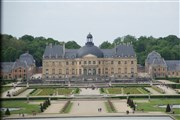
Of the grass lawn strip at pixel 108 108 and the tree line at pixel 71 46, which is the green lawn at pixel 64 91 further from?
the tree line at pixel 71 46

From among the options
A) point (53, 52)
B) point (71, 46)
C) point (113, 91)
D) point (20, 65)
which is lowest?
point (113, 91)

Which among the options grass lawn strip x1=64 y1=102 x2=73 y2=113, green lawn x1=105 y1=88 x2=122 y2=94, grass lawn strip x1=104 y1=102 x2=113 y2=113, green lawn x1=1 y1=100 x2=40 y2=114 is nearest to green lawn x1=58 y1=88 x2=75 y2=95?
green lawn x1=105 y1=88 x2=122 y2=94

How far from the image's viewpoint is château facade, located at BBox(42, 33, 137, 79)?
7169 cm

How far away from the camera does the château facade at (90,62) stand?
71.7 meters

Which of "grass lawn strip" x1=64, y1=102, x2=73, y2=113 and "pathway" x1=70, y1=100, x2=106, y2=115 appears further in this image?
"grass lawn strip" x1=64, y1=102, x2=73, y2=113

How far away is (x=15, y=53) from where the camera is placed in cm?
8719

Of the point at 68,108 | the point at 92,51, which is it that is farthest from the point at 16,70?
the point at 68,108

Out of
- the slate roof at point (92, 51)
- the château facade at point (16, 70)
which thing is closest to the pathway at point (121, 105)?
the slate roof at point (92, 51)

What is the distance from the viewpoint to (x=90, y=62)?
7162 centimetres

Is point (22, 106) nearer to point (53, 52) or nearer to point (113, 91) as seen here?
point (113, 91)

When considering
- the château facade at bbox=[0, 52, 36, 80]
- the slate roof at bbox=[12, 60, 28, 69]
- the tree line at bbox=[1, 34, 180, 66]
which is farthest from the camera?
the tree line at bbox=[1, 34, 180, 66]

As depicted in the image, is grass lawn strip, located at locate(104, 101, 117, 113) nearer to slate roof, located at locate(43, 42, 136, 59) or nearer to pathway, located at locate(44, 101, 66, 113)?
pathway, located at locate(44, 101, 66, 113)

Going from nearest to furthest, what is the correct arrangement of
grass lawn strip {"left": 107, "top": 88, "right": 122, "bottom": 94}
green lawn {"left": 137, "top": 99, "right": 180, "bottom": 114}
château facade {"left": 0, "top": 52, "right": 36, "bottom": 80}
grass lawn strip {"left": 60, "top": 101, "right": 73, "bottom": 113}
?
grass lawn strip {"left": 60, "top": 101, "right": 73, "bottom": 113}
green lawn {"left": 137, "top": 99, "right": 180, "bottom": 114}
grass lawn strip {"left": 107, "top": 88, "right": 122, "bottom": 94}
château facade {"left": 0, "top": 52, "right": 36, "bottom": 80}

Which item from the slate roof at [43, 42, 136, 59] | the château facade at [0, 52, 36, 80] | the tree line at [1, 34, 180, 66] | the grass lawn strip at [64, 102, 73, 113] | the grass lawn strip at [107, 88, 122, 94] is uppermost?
the tree line at [1, 34, 180, 66]
